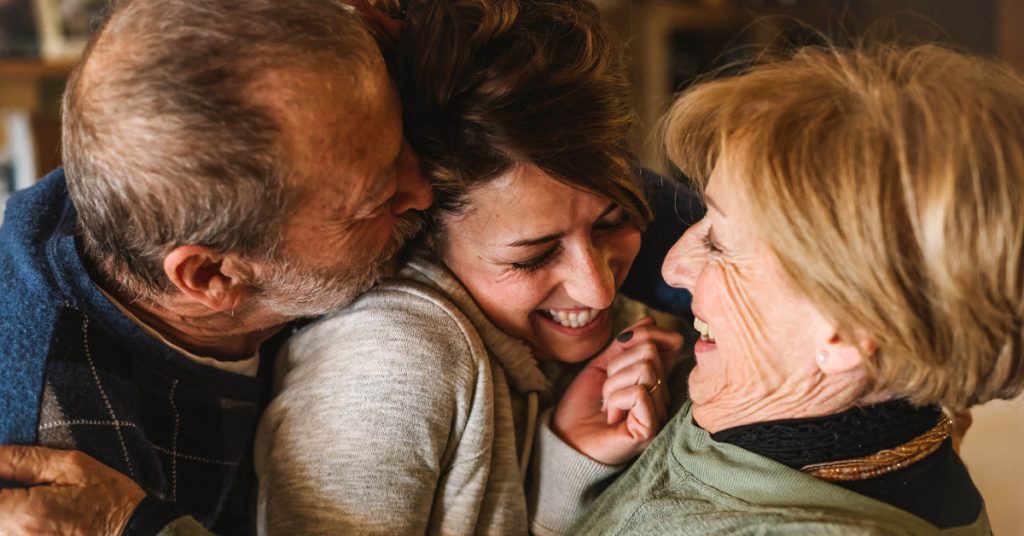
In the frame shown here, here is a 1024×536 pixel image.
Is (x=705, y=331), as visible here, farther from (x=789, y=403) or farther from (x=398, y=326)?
(x=398, y=326)

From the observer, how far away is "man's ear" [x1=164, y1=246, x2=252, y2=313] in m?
1.21

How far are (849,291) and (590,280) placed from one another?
0.50 meters

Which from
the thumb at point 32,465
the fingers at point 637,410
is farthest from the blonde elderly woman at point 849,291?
the thumb at point 32,465

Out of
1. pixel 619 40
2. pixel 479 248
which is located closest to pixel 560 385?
pixel 479 248

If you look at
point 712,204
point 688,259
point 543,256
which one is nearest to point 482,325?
point 543,256

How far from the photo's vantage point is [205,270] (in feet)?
4.12

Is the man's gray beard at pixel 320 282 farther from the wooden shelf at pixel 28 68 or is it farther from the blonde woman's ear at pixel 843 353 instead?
the wooden shelf at pixel 28 68

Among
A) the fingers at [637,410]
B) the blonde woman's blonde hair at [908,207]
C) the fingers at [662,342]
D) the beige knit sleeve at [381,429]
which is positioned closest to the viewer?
the blonde woman's blonde hair at [908,207]

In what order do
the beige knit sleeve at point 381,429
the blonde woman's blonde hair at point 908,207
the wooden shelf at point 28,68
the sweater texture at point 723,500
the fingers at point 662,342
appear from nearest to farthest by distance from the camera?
the blonde woman's blonde hair at point 908,207
the sweater texture at point 723,500
the beige knit sleeve at point 381,429
the fingers at point 662,342
the wooden shelf at point 28,68

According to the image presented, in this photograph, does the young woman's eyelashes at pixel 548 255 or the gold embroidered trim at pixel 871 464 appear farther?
the young woman's eyelashes at pixel 548 255

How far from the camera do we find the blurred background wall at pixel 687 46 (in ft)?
5.28

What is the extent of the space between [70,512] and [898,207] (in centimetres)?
102

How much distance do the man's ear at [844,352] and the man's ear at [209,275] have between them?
0.77 meters

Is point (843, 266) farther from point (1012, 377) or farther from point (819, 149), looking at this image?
point (1012, 377)
